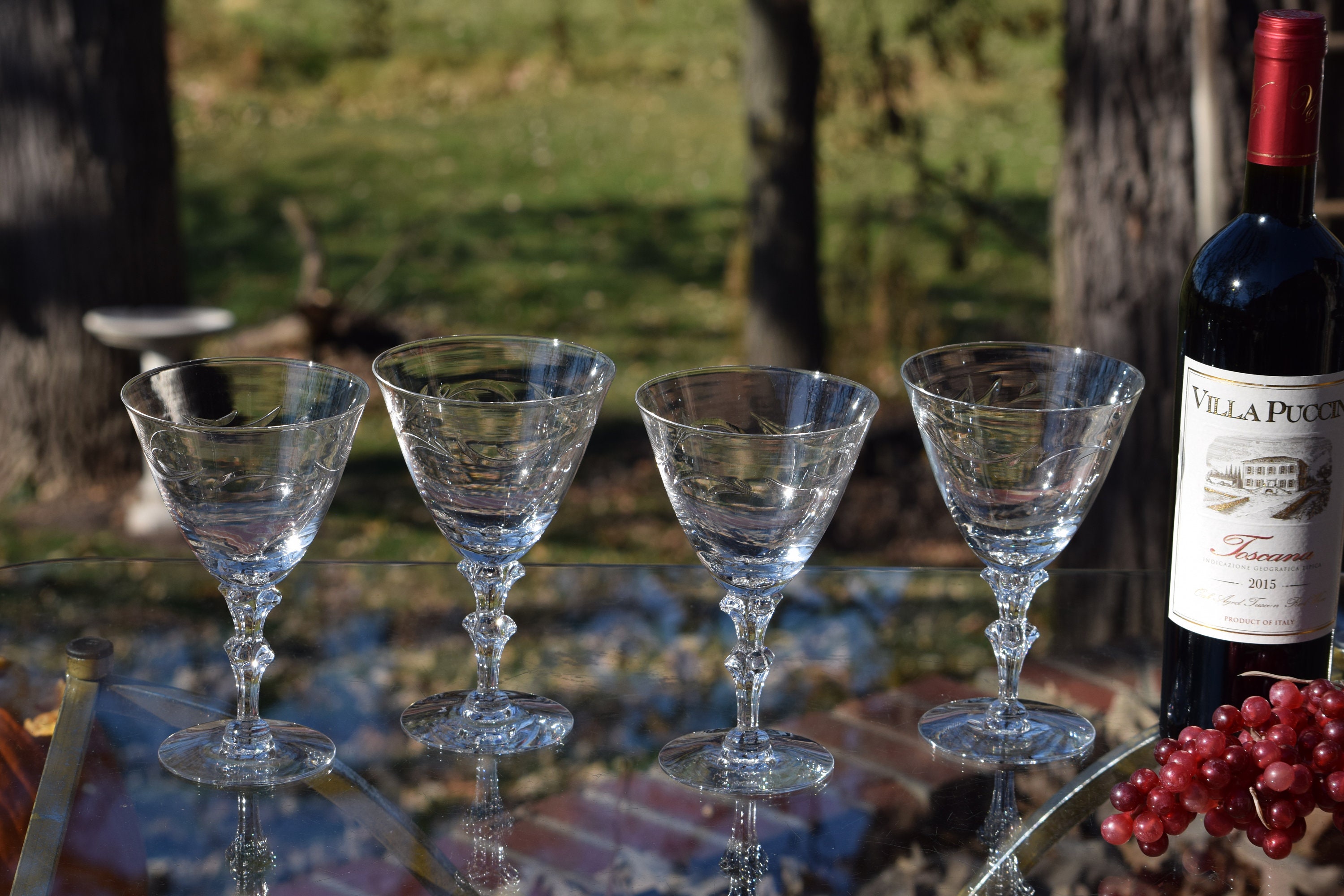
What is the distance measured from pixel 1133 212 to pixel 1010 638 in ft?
6.40

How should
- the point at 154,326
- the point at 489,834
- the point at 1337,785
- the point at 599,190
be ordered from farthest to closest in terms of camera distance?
the point at 599,190
the point at 154,326
the point at 489,834
the point at 1337,785

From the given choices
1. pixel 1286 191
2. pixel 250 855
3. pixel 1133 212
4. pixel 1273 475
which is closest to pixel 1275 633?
pixel 1273 475

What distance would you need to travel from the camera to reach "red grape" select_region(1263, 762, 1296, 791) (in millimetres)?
1166

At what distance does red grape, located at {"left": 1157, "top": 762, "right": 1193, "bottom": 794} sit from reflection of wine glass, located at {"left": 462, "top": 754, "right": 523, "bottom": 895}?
1.76 feet

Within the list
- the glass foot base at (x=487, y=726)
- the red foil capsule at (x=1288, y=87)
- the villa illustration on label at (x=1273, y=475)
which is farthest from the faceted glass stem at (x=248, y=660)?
the red foil capsule at (x=1288, y=87)

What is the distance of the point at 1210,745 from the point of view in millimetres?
1199

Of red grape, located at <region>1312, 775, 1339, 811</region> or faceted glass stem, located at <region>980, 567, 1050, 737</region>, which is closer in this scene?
red grape, located at <region>1312, 775, 1339, 811</region>

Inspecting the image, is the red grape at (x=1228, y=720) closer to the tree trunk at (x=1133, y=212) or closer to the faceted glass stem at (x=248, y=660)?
the faceted glass stem at (x=248, y=660)

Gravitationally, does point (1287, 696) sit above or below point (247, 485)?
below

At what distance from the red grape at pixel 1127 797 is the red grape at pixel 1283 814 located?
0.10 m

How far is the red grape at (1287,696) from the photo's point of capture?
3.95ft

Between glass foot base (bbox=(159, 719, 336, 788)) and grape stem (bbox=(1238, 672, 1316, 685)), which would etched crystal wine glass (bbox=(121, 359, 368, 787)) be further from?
grape stem (bbox=(1238, 672, 1316, 685))

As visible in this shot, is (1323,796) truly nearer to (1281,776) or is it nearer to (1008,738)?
(1281,776)

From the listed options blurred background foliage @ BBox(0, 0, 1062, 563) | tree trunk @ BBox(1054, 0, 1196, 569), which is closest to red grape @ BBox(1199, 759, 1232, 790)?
tree trunk @ BBox(1054, 0, 1196, 569)
